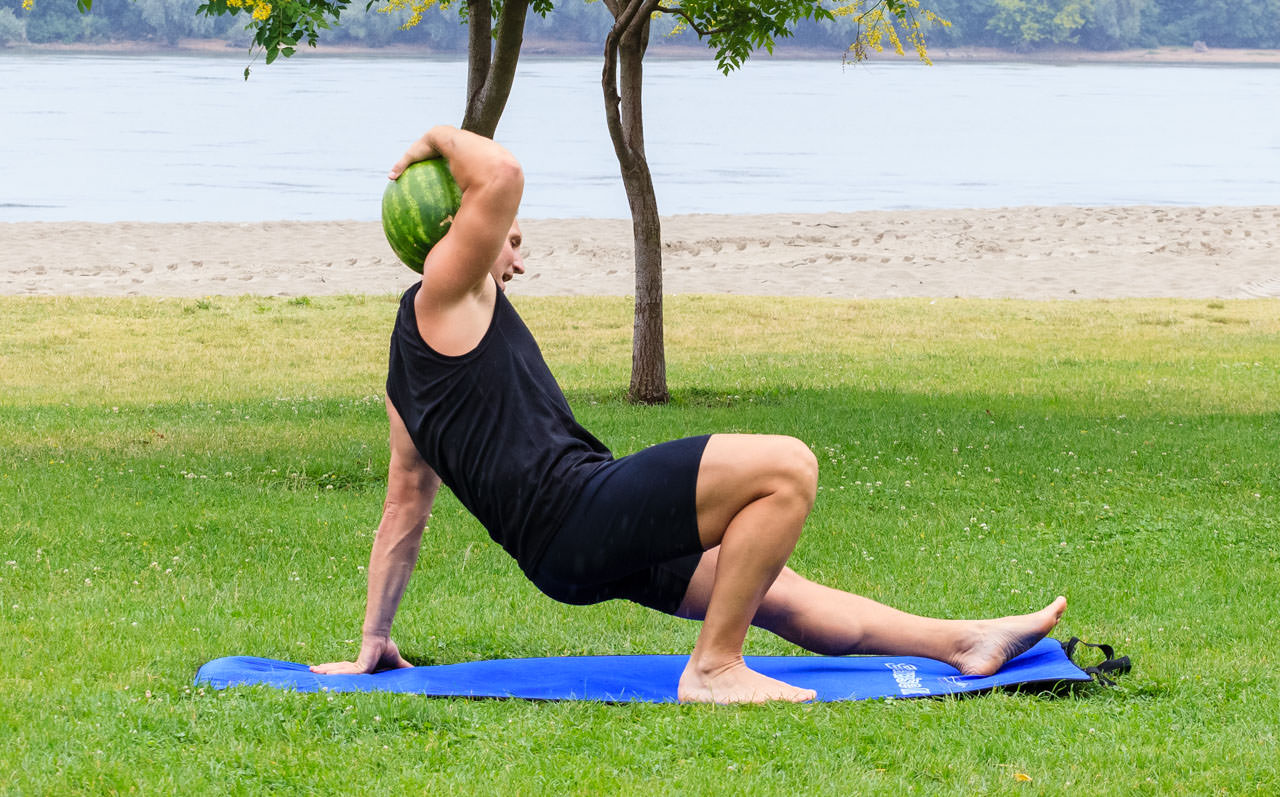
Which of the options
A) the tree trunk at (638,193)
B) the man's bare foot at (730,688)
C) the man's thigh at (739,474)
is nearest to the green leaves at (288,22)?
the tree trunk at (638,193)

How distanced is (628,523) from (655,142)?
49.9 metres

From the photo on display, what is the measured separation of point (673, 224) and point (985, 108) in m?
54.9

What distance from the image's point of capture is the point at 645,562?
14.9 feet

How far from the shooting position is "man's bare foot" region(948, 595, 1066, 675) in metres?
5.10

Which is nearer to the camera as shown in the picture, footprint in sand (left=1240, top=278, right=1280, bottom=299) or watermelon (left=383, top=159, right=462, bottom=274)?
watermelon (left=383, top=159, right=462, bottom=274)

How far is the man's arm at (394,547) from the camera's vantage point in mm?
4992

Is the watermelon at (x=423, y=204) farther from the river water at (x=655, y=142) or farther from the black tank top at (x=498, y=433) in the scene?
the river water at (x=655, y=142)

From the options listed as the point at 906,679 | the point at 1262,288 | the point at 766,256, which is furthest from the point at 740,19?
the point at 766,256

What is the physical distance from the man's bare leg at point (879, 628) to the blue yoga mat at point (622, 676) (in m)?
0.08

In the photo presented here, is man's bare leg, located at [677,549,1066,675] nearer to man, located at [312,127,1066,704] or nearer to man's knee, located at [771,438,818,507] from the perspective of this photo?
man, located at [312,127,1066,704]

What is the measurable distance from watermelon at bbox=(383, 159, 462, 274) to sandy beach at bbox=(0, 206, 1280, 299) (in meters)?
16.9

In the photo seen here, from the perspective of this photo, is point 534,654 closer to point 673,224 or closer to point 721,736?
point 721,736

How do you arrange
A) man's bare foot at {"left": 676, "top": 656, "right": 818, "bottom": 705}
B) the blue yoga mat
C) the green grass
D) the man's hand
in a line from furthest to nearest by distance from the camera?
1. the man's hand
2. the blue yoga mat
3. man's bare foot at {"left": 676, "top": 656, "right": 818, "bottom": 705}
4. the green grass

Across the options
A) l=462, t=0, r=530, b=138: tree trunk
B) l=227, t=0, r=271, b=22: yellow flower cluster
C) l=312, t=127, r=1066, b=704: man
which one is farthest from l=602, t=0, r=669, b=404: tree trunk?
l=312, t=127, r=1066, b=704: man
